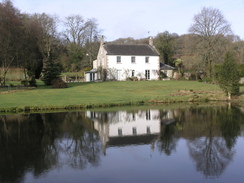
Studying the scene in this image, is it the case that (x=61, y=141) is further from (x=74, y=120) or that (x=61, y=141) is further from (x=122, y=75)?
(x=122, y=75)

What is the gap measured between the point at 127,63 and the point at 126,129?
1408 inches

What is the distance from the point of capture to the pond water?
8.15 metres

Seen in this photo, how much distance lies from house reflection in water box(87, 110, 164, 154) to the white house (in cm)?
3011

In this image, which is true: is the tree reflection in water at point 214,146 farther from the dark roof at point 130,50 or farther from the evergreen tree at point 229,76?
the dark roof at point 130,50

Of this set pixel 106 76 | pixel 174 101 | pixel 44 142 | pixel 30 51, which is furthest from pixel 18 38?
pixel 44 142

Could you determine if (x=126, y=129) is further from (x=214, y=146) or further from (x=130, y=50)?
(x=130, y=50)

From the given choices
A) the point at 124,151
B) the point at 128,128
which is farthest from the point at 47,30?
the point at 124,151

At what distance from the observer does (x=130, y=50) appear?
50625mm

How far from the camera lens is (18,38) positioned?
35.9 metres

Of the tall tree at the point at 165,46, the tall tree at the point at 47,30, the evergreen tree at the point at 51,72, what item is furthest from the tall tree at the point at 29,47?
the tall tree at the point at 165,46

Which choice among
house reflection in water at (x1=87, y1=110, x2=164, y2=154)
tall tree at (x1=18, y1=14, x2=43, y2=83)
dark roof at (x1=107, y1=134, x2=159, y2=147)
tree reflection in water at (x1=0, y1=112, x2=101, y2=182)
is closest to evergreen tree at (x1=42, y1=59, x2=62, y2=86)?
tall tree at (x1=18, y1=14, x2=43, y2=83)

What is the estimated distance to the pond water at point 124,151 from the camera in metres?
8.15

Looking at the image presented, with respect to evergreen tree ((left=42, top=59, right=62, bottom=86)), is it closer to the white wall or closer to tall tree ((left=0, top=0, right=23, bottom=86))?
tall tree ((left=0, top=0, right=23, bottom=86))

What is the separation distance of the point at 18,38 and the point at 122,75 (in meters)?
19.8
